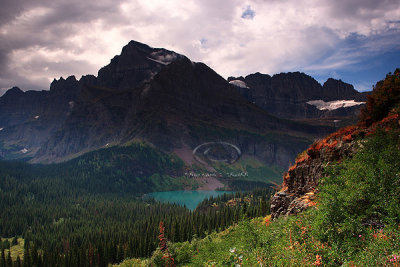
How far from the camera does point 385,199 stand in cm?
2195

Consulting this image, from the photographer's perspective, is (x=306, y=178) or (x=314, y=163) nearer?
(x=314, y=163)

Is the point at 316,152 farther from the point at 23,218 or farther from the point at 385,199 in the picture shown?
the point at 23,218

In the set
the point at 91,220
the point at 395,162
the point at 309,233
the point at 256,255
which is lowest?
the point at 91,220

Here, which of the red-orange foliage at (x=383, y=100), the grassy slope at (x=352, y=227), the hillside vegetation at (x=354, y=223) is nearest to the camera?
the grassy slope at (x=352, y=227)

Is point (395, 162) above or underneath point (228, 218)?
above

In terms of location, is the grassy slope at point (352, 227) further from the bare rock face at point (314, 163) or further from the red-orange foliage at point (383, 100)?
the red-orange foliage at point (383, 100)

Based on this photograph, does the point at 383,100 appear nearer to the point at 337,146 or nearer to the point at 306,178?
the point at 337,146

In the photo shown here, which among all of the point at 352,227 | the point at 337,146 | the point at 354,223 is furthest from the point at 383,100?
the point at 352,227

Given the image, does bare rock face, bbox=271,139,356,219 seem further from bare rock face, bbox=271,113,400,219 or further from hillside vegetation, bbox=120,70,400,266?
hillside vegetation, bbox=120,70,400,266

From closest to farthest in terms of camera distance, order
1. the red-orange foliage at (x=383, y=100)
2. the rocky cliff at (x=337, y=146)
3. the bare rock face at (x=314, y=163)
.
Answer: the bare rock face at (x=314, y=163) → the rocky cliff at (x=337, y=146) → the red-orange foliage at (x=383, y=100)

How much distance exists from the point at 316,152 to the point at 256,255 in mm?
27613

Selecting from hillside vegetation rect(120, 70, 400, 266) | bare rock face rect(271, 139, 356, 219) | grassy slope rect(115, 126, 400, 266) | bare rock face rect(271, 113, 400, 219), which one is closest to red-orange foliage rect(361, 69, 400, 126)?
bare rock face rect(271, 113, 400, 219)

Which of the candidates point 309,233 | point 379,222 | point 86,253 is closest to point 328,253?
point 309,233

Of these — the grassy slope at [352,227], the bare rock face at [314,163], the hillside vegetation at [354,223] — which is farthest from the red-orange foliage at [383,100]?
the grassy slope at [352,227]
